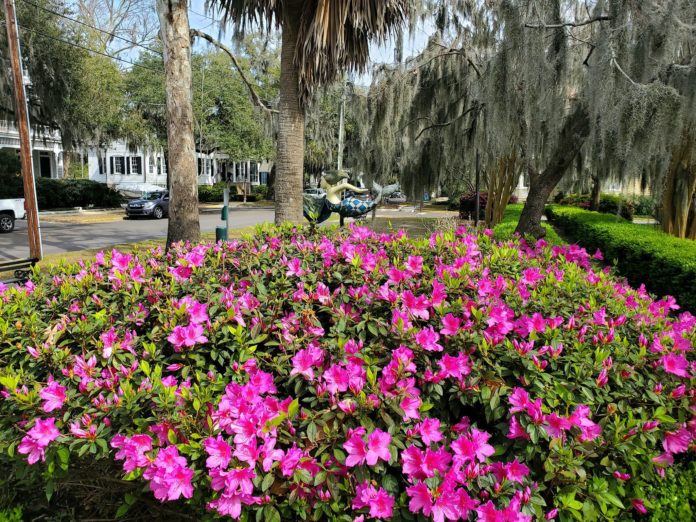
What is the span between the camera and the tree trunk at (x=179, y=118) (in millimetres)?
7105

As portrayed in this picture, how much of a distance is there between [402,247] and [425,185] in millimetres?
9916

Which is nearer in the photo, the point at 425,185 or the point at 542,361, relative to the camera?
the point at 542,361

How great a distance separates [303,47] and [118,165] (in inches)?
1544

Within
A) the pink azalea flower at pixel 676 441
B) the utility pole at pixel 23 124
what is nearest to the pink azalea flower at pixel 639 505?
the pink azalea flower at pixel 676 441

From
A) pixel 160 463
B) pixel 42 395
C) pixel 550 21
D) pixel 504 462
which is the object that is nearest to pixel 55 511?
pixel 42 395

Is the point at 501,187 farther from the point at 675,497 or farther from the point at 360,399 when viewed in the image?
the point at 360,399

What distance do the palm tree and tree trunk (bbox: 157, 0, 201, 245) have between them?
91 cm

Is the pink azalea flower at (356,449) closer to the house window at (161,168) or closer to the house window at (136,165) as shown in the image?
the house window at (136,165)

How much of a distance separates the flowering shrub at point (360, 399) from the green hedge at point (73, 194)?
24.0 m

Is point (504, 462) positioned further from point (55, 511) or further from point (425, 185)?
point (425, 185)

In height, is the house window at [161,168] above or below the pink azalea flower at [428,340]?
above

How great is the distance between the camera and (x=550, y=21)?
667cm

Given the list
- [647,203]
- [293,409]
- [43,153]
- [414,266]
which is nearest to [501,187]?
[647,203]

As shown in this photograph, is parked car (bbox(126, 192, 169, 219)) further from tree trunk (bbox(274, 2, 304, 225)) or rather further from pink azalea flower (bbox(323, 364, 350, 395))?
pink azalea flower (bbox(323, 364, 350, 395))
